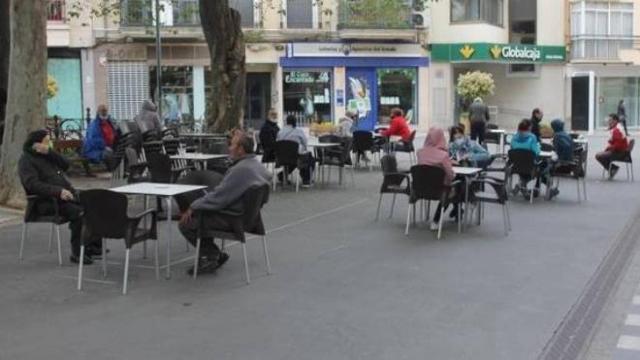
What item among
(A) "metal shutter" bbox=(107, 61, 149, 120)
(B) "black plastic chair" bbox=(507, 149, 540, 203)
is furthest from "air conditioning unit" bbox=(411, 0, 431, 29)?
(B) "black plastic chair" bbox=(507, 149, 540, 203)

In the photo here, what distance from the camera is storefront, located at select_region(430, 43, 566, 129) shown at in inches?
1529

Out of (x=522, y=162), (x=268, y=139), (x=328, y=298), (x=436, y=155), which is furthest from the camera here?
(x=268, y=139)

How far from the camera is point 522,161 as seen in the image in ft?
46.2

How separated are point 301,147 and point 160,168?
165 inches

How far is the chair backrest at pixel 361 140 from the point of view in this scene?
1930 cm

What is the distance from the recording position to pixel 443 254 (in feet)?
31.7

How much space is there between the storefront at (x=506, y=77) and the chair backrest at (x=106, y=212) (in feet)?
105

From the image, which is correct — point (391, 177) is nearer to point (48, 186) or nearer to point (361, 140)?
point (48, 186)

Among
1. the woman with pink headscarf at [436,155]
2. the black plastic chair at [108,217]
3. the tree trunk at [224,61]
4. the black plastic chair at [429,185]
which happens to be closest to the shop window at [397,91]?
the tree trunk at [224,61]

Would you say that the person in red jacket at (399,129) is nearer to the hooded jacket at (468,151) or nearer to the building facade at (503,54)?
the hooded jacket at (468,151)

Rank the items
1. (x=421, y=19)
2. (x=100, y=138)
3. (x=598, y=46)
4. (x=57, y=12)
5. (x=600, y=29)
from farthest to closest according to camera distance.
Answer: (x=600, y=29), (x=598, y=46), (x=421, y=19), (x=57, y=12), (x=100, y=138)

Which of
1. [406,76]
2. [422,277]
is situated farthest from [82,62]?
[422,277]

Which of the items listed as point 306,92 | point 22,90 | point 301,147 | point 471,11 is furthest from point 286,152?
point 471,11

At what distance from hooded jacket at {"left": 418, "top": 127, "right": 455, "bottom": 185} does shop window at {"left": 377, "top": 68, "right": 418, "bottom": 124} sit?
2732cm
